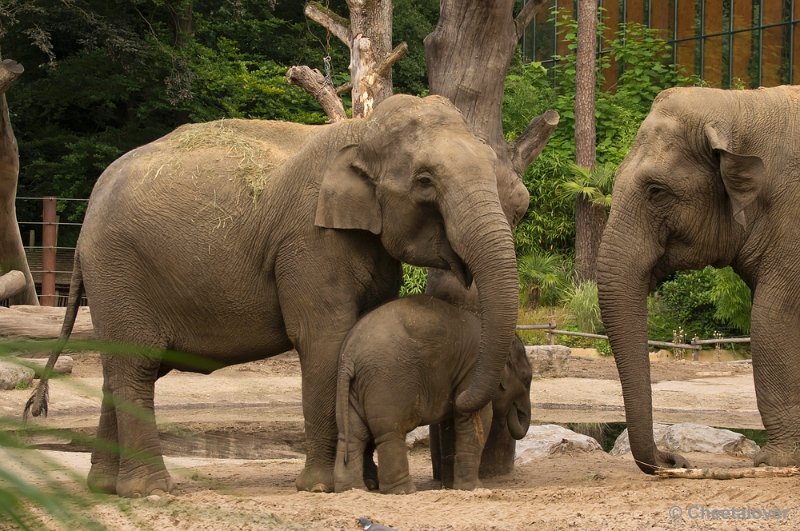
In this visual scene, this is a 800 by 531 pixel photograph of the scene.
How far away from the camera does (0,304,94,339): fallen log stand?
15383 mm

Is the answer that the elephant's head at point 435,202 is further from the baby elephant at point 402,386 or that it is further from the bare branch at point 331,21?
the bare branch at point 331,21

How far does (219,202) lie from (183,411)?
6179 millimetres

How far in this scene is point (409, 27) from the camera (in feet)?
112

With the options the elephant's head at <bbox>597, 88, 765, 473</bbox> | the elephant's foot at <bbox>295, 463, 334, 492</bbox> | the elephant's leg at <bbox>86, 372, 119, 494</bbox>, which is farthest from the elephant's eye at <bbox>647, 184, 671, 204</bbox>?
the elephant's leg at <bbox>86, 372, 119, 494</bbox>

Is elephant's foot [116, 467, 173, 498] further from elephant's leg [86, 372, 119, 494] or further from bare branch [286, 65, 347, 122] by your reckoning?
bare branch [286, 65, 347, 122]

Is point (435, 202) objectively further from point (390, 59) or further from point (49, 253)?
point (49, 253)

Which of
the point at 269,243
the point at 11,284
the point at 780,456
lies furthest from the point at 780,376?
the point at 11,284

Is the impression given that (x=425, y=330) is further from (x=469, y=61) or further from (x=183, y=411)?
(x=183, y=411)

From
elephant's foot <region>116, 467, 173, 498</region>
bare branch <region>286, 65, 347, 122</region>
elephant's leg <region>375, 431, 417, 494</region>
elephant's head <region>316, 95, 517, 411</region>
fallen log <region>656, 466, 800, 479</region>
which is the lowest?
elephant's foot <region>116, 467, 173, 498</region>

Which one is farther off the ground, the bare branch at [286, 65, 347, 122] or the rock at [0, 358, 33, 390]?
the bare branch at [286, 65, 347, 122]

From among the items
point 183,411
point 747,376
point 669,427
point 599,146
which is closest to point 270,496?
point 669,427

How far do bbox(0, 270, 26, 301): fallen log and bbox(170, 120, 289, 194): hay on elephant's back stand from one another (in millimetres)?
8627

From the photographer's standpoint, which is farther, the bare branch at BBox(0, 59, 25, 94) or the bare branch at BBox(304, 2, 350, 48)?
the bare branch at BBox(304, 2, 350, 48)

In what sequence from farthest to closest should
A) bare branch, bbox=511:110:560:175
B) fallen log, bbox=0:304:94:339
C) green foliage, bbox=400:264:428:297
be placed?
green foliage, bbox=400:264:428:297 < fallen log, bbox=0:304:94:339 < bare branch, bbox=511:110:560:175
